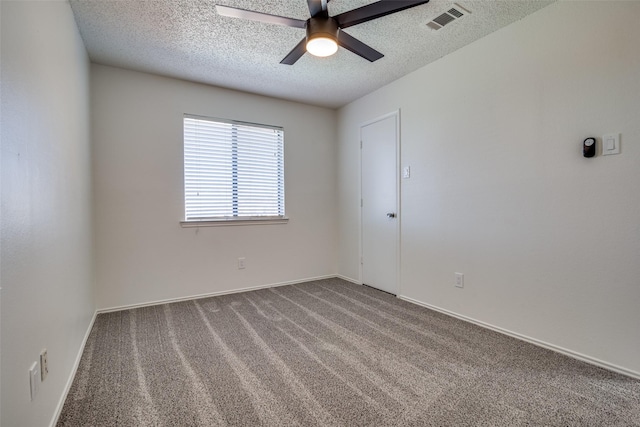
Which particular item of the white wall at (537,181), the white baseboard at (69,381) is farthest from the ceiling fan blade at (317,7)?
the white baseboard at (69,381)

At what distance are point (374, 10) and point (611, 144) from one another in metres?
1.73

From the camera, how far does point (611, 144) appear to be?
1.90m

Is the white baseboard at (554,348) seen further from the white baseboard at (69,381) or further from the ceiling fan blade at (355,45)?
the white baseboard at (69,381)

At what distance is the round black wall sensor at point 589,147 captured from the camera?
1.96 metres

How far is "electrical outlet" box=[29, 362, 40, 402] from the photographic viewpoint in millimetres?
1206

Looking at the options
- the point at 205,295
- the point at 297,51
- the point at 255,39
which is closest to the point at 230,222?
the point at 205,295

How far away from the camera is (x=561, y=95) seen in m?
2.12

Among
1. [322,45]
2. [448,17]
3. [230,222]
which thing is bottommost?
[230,222]

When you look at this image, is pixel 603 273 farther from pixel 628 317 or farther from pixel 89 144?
pixel 89 144

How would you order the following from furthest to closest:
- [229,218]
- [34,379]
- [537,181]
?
[229,218], [537,181], [34,379]

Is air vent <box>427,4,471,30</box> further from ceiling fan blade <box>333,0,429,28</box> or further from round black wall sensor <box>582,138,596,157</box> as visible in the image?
round black wall sensor <box>582,138,596,157</box>

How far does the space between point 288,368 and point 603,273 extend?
85.4 inches

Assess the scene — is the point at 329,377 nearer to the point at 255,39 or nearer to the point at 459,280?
the point at 459,280

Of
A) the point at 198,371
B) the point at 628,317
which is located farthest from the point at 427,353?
the point at 198,371
